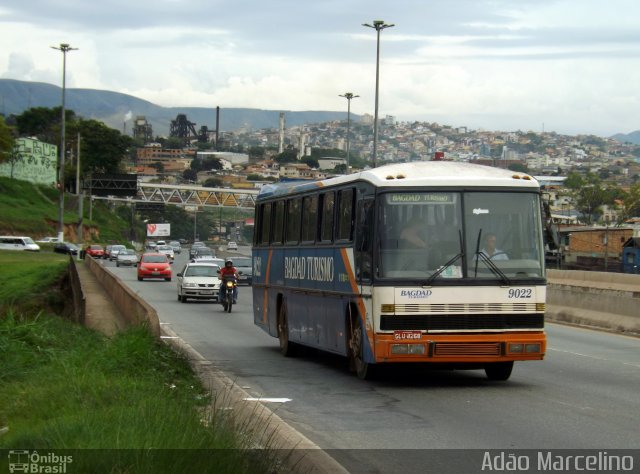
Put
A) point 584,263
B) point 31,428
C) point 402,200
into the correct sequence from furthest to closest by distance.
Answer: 1. point 584,263
2. point 402,200
3. point 31,428

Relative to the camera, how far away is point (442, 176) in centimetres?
1598

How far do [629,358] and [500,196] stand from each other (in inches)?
245

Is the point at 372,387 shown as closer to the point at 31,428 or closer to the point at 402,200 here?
the point at 402,200

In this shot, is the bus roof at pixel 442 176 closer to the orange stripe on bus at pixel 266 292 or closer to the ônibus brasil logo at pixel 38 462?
the orange stripe on bus at pixel 266 292

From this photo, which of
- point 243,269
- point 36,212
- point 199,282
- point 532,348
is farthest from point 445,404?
point 36,212

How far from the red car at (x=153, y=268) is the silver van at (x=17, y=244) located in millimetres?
23712

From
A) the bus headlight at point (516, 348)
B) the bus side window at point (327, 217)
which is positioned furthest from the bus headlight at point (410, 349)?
the bus side window at point (327, 217)

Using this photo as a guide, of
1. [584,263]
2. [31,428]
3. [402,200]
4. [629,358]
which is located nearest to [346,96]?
[584,263]

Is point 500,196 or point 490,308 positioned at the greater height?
point 500,196

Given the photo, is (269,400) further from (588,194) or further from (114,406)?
(588,194)

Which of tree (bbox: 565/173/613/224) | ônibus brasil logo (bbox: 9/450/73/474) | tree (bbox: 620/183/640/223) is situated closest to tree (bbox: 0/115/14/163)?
tree (bbox: 565/173/613/224)

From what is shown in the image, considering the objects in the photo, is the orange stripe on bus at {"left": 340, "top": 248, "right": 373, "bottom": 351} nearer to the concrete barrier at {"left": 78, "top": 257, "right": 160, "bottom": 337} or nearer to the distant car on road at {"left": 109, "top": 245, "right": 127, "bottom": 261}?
the concrete barrier at {"left": 78, "top": 257, "right": 160, "bottom": 337}

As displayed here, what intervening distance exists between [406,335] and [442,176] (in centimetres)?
215

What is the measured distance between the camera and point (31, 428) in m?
9.79
